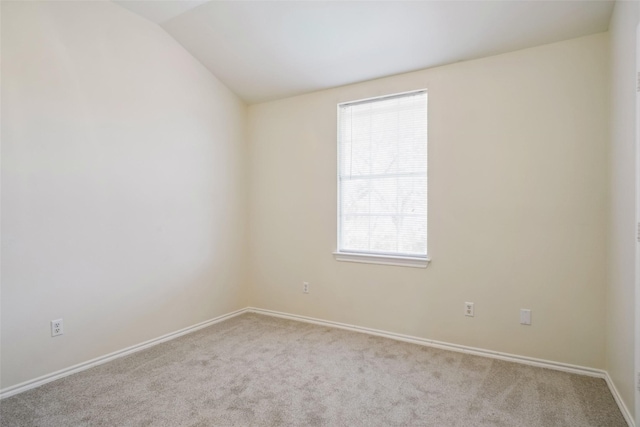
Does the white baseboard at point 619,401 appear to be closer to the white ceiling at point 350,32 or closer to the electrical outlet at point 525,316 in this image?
the electrical outlet at point 525,316

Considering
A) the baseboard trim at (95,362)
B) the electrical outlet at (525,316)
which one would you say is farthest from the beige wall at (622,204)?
the baseboard trim at (95,362)

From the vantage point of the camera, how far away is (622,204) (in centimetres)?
212

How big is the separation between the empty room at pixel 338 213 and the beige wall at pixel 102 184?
0.05 ft

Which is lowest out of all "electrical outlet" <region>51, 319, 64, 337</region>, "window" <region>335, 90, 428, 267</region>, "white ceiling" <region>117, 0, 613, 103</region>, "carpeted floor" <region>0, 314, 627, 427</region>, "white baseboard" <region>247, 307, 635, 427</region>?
"carpeted floor" <region>0, 314, 627, 427</region>

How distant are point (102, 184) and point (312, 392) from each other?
2.22 m

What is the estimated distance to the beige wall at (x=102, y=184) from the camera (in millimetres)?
2346

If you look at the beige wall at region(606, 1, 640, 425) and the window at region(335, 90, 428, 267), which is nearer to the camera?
the beige wall at region(606, 1, 640, 425)

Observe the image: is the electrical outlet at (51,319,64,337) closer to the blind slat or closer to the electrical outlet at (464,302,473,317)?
the blind slat

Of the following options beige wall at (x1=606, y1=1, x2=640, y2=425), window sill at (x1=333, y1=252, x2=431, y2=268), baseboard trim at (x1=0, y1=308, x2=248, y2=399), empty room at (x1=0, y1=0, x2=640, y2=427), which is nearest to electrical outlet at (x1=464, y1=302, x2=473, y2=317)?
empty room at (x1=0, y1=0, x2=640, y2=427)

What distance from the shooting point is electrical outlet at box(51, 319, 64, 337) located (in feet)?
8.24

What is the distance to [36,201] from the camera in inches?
95.0

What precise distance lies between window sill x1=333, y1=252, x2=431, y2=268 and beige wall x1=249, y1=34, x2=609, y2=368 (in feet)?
0.19

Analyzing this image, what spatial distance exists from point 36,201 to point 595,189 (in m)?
3.88

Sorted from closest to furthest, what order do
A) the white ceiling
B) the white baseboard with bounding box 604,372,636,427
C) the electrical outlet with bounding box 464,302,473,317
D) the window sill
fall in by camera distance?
the white baseboard with bounding box 604,372,636,427 < the white ceiling < the electrical outlet with bounding box 464,302,473,317 < the window sill
